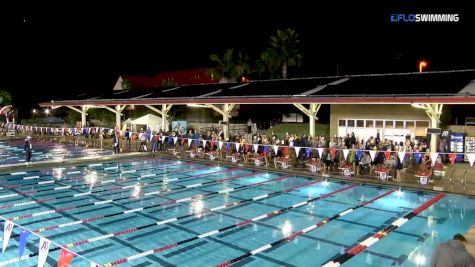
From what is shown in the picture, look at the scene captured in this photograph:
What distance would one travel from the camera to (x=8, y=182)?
17453 millimetres

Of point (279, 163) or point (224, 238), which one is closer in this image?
point (224, 238)

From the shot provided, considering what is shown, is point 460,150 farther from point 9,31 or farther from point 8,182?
point 9,31

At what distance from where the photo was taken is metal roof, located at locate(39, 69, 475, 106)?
54.0 ft

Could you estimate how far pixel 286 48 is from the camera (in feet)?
140

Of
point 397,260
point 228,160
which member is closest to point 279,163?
point 228,160

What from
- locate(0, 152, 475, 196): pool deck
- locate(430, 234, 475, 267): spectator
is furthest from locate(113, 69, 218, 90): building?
locate(430, 234, 475, 267): spectator

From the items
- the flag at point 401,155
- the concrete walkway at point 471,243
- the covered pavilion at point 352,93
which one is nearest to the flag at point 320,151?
the covered pavilion at point 352,93

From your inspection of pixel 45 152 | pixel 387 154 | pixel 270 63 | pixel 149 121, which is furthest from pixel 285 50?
pixel 387 154

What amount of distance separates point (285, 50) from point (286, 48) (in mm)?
244

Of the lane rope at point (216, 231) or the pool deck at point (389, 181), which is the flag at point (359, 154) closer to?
the pool deck at point (389, 181)

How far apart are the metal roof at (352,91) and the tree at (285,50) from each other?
1573 cm

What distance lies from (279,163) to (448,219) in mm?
9151

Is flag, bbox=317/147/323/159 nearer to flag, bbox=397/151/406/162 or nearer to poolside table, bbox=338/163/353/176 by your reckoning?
poolside table, bbox=338/163/353/176

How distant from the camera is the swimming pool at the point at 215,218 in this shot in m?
9.26
